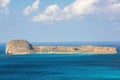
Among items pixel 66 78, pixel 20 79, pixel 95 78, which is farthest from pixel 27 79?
pixel 95 78

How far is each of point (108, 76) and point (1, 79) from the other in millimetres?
34116

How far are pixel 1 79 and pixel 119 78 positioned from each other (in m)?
35.7

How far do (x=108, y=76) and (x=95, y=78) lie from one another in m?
9.35

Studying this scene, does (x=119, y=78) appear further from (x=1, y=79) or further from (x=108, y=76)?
(x=1, y=79)

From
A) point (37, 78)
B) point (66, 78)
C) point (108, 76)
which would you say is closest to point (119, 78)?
point (108, 76)

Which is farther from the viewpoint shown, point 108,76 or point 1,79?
point 108,76

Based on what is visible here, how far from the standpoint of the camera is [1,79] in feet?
413

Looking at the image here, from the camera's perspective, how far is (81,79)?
409 feet

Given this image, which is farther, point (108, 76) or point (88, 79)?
point (108, 76)

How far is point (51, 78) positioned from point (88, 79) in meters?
11.8

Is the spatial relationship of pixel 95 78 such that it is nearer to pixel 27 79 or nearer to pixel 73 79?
pixel 73 79

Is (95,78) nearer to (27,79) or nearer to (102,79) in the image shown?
(102,79)

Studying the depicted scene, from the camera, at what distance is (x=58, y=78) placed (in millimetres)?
127812

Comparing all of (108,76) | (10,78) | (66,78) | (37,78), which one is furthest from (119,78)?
(10,78)
